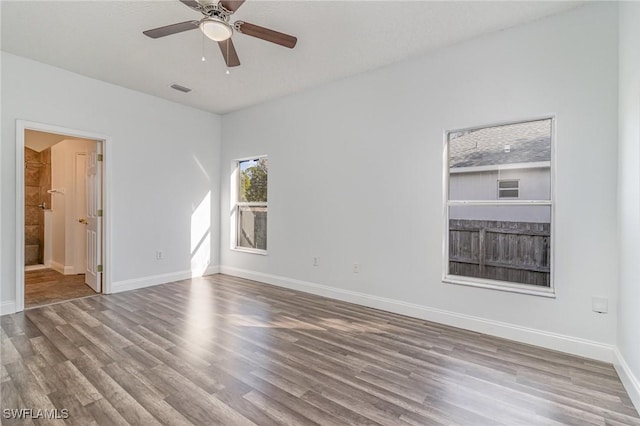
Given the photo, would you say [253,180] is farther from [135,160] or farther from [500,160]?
[500,160]

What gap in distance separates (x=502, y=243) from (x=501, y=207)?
0.37m

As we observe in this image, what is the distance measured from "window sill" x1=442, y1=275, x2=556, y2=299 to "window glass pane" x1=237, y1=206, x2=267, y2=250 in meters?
3.00

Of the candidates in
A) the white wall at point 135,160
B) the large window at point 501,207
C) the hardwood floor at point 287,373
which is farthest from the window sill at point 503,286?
the white wall at point 135,160

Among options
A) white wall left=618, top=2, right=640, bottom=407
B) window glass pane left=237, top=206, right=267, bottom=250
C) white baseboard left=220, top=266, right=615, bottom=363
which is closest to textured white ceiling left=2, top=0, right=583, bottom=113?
white wall left=618, top=2, right=640, bottom=407

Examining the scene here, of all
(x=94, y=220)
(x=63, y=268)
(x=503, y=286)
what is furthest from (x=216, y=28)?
(x=63, y=268)

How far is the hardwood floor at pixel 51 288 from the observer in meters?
4.00

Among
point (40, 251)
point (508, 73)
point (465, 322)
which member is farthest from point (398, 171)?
point (40, 251)

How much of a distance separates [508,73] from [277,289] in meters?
3.87

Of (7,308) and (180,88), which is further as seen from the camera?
(180,88)

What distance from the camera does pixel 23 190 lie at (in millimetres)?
3605

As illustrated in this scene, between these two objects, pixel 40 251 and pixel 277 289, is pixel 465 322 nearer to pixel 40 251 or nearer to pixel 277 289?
pixel 277 289

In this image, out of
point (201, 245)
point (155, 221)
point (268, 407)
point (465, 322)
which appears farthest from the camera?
point (201, 245)

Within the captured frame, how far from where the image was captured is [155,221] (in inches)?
190

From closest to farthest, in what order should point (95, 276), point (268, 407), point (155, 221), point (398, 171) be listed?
point (268, 407), point (398, 171), point (95, 276), point (155, 221)
